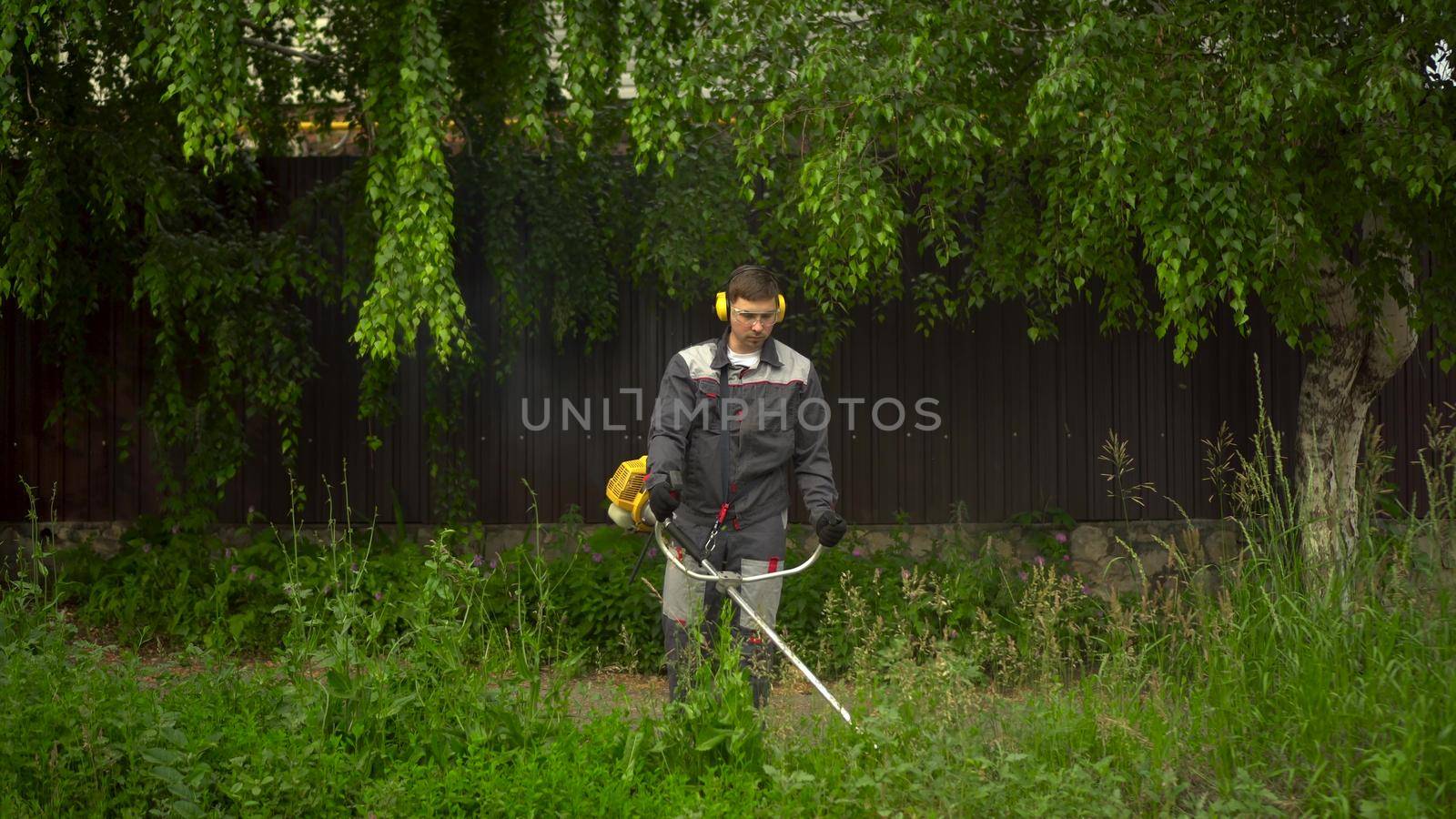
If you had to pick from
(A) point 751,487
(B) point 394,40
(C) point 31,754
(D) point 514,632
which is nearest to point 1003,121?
(A) point 751,487

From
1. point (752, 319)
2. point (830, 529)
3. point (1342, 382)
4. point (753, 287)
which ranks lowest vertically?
point (830, 529)

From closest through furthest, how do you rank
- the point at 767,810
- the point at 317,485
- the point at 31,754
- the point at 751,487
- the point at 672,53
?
the point at 767,810 → the point at 31,754 → the point at 751,487 → the point at 672,53 → the point at 317,485

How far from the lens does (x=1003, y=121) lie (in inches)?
229

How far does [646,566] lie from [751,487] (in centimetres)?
263

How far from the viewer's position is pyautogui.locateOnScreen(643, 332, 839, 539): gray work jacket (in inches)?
180

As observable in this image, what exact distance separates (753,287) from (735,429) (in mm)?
517

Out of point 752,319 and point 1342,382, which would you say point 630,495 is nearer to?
point 752,319

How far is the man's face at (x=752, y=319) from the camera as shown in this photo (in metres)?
4.48

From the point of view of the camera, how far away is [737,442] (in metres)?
4.58

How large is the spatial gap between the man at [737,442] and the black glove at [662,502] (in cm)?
30

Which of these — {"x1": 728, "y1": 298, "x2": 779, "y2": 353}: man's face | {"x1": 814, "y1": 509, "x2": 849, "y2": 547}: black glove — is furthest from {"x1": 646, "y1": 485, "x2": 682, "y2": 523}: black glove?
{"x1": 728, "y1": 298, "x2": 779, "y2": 353}: man's face

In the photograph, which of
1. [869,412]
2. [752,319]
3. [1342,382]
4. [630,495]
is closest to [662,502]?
[630,495]

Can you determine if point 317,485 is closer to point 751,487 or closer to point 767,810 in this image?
point 751,487

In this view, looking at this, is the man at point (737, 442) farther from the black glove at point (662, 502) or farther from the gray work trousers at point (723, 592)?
the black glove at point (662, 502)
